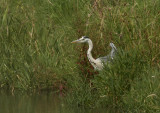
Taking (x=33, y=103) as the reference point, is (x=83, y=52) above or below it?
above

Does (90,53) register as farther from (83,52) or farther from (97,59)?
(83,52)

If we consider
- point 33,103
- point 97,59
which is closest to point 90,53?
point 97,59

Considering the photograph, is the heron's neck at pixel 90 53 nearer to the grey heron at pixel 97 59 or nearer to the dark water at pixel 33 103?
the grey heron at pixel 97 59

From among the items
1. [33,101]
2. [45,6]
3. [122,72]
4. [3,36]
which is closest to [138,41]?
[122,72]

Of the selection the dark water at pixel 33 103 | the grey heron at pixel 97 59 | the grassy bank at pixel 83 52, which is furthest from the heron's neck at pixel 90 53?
the dark water at pixel 33 103

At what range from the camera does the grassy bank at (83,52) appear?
8.09 meters

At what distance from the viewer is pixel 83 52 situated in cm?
936

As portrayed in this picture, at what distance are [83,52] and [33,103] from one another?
1.33 metres

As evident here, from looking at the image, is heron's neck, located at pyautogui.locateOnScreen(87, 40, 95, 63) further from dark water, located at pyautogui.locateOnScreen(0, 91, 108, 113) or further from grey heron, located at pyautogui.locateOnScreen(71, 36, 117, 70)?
dark water, located at pyautogui.locateOnScreen(0, 91, 108, 113)

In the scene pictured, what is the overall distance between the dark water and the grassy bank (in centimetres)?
15

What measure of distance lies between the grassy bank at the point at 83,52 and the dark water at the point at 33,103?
0.15 m

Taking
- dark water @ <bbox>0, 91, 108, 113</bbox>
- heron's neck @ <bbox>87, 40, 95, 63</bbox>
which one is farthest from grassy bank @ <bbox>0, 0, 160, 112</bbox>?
heron's neck @ <bbox>87, 40, 95, 63</bbox>

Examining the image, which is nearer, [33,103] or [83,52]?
[33,103]

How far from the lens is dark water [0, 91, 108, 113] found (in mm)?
8430
